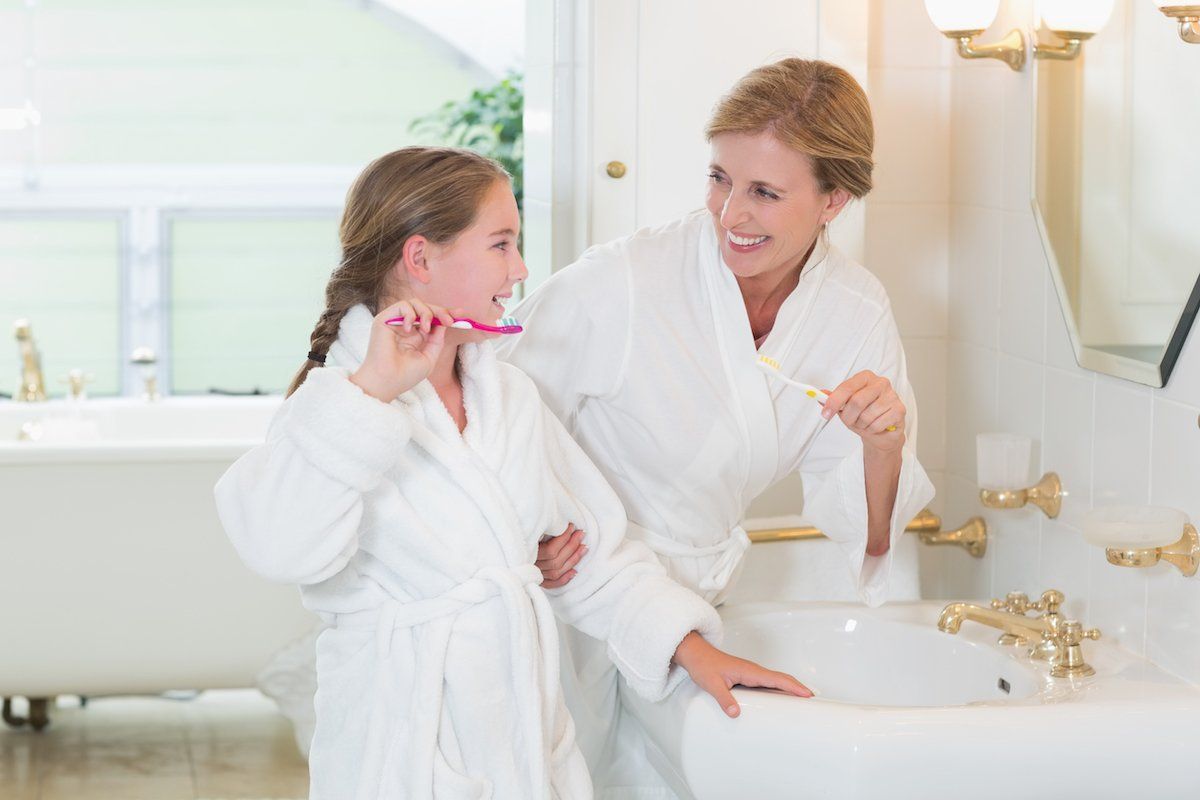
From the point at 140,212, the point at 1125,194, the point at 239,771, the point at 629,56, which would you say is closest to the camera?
the point at 1125,194

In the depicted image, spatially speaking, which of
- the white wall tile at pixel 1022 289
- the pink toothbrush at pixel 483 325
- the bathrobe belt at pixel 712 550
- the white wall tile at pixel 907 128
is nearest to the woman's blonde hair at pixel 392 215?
the pink toothbrush at pixel 483 325

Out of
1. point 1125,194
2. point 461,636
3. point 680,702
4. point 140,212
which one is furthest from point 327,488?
point 140,212

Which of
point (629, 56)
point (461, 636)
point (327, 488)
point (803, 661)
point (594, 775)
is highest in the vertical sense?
point (629, 56)

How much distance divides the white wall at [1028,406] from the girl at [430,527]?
491 mm

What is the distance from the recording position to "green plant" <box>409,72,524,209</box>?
14.0 ft

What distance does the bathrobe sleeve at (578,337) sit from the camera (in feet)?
6.05

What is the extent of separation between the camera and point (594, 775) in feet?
6.28

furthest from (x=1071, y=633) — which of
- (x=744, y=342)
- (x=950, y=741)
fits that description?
(x=744, y=342)

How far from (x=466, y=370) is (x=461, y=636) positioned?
0.30 metres

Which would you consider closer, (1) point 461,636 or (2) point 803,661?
(1) point 461,636

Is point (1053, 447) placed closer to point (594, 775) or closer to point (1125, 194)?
point (1125, 194)

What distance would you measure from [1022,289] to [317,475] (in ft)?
3.74

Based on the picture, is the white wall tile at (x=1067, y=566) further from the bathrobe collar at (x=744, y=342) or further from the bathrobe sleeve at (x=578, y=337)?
the bathrobe sleeve at (x=578, y=337)

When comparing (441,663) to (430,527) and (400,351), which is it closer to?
(430,527)
